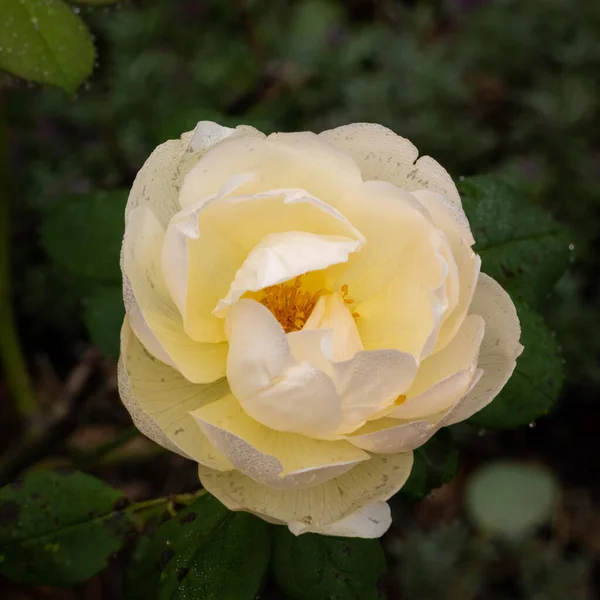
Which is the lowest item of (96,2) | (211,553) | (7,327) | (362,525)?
(7,327)

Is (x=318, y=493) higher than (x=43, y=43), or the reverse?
(x=43, y=43)

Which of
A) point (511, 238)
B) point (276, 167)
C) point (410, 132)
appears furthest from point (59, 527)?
point (410, 132)

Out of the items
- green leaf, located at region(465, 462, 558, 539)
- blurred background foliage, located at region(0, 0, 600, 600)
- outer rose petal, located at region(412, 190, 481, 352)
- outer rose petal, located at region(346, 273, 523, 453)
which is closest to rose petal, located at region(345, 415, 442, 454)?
outer rose petal, located at region(346, 273, 523, 453)

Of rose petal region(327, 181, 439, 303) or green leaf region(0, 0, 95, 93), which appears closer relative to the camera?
rose petal region(327, 181, 439, 303)

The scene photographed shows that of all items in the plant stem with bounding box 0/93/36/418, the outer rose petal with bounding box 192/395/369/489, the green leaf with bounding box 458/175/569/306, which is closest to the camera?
the outer rose petal with bounding box 192/395/369/489

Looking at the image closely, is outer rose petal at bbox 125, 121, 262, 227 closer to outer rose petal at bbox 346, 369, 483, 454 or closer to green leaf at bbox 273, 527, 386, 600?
outer rose petal at bbox 346, 369, 483, 454

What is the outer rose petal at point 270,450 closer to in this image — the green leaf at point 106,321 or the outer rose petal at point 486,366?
the outer rose petal at point 486,366

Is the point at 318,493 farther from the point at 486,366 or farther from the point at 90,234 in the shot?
the point at 90,234

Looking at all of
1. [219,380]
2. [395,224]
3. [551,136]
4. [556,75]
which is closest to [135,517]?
[219,380]
